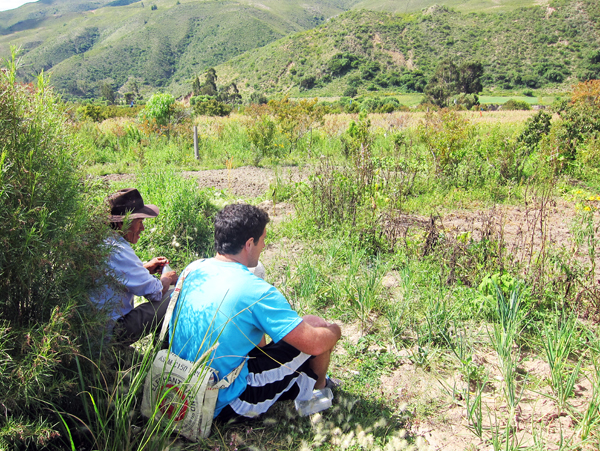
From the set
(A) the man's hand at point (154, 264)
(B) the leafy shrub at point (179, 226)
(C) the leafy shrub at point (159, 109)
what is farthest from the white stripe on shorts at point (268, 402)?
(C) the leafy shrub at point (159, 109)

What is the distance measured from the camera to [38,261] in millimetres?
1605

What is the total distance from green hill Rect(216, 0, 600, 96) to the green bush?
64.7 meters

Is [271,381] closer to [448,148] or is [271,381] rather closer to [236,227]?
[236,227]

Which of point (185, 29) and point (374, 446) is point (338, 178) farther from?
point (185, 29)

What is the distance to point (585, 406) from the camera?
2326mm

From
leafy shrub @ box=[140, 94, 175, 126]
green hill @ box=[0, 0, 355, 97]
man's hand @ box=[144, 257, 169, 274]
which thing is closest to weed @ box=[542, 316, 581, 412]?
man's hand @ box=[144, 257, 169, 274]

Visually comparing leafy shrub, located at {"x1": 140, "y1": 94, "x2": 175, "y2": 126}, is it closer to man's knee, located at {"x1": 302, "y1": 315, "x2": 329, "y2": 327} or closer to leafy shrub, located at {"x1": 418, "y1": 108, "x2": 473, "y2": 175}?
leafy shrub, located at {"x1": 418, "y1": 108, "x2": 473, "y2": 175}

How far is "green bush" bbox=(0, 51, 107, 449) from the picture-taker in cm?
150

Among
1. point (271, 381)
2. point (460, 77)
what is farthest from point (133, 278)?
point (460, 77)

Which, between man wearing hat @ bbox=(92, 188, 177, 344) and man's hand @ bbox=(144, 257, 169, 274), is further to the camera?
man's hand @ bbox=(144, 257, 169, 274)

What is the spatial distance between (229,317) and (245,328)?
4.7 inches

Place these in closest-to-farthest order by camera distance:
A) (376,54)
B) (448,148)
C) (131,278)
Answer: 1. (131,278)
2. (448,148)
3. (376,54)

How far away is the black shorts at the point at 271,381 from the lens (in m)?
2.12

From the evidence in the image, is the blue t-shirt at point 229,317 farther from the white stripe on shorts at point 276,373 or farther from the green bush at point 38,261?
the green bush at point 38,261
